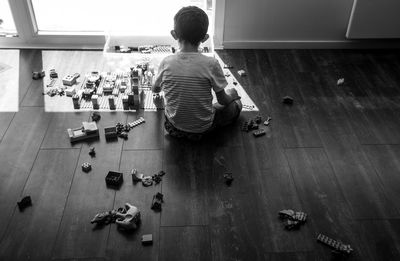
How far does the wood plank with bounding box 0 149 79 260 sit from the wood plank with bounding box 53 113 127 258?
35 mm

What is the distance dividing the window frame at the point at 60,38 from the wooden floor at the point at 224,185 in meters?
0.39

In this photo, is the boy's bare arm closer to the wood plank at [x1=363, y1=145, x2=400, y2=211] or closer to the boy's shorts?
the boy's shorts

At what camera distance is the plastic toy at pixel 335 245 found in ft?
5.40

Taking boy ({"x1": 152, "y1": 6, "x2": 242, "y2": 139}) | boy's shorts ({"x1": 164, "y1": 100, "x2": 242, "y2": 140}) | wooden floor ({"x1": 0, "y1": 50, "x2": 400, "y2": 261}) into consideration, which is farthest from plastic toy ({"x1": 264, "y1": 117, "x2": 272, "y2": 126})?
boy ({"x1": 152, "y1": 6, "x2": 242, "y2": 139})

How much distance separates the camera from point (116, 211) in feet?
5.88

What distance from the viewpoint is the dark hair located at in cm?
194

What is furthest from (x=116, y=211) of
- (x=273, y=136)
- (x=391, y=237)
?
(x=391, y=237)

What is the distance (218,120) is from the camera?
2.23 metres

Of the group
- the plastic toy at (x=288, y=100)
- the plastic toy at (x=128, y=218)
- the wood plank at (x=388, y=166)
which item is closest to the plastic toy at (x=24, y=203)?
the plastic toy at (x=128, y=218)

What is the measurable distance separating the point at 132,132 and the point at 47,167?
467 millimetres

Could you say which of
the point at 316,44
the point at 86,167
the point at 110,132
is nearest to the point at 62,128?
the point at 110,132

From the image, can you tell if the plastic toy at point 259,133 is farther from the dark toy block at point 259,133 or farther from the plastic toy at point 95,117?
the plastic toy at point 95,117

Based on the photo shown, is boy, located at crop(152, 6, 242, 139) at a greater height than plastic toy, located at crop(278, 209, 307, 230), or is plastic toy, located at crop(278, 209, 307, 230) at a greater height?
boy, located at crop(152, 6, 242, 139)

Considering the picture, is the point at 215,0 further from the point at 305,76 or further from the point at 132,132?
the point at 132,132
